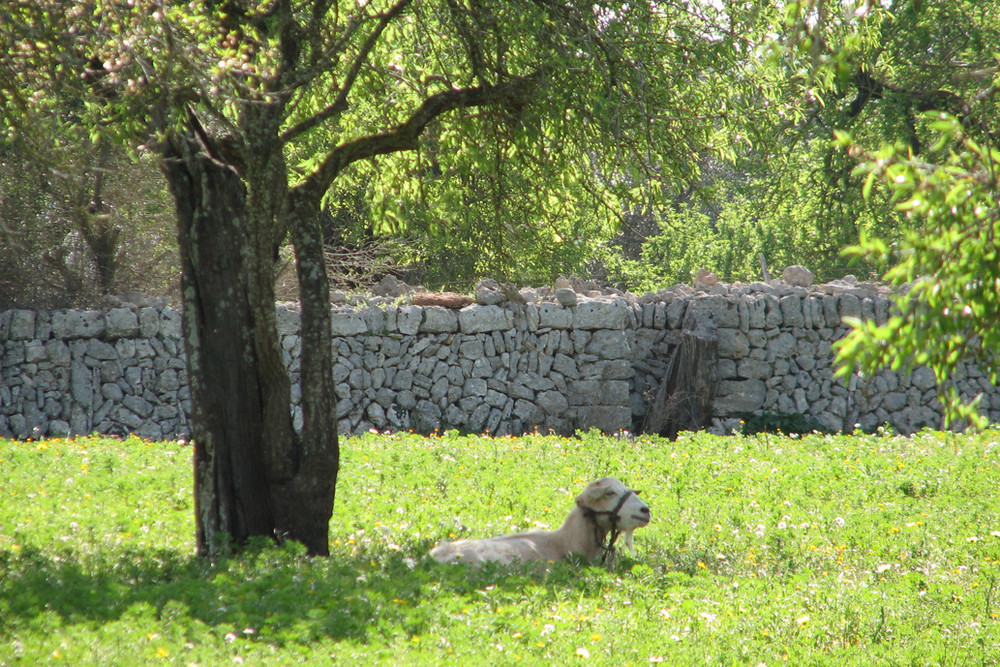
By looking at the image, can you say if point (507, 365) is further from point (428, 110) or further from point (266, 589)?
point (266, 589)

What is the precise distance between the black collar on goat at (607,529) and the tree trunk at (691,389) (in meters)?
8.27

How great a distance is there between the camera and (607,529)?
643 cm

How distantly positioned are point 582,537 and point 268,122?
3.77 m

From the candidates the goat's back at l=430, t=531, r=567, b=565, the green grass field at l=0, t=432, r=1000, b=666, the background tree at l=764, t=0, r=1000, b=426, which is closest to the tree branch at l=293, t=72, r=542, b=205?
the goat's back at l=430, t=531, r=567, b=565

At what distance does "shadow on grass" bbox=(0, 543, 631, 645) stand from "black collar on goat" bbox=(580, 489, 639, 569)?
141 millimetres

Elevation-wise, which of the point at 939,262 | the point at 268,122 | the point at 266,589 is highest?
the point at 268,122

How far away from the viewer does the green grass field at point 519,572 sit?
4438 mm

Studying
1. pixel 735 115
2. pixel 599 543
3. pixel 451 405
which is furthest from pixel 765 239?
pixel 599 543

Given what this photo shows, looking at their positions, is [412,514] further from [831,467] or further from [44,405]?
[44,405]

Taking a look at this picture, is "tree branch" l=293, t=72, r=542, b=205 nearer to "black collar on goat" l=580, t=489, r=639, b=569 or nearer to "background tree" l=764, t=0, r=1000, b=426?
"black collar on goat" l=580, t=489, r=639, b=569

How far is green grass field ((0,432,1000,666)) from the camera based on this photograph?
14.6 ft

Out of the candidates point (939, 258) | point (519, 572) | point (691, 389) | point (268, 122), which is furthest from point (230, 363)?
point (691, 389)

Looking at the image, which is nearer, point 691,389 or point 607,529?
point 607,529

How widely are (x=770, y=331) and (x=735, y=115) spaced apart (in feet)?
26.9
